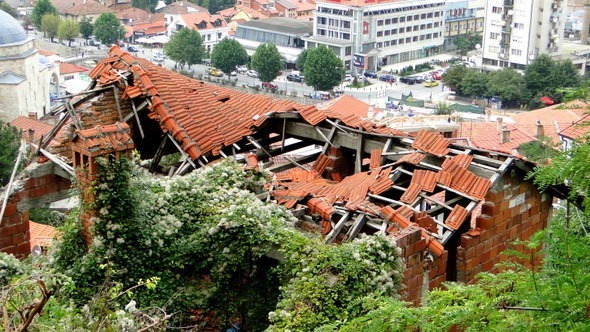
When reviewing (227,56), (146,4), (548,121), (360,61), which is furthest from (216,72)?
(548,121)

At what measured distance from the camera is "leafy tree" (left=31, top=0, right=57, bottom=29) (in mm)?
111688

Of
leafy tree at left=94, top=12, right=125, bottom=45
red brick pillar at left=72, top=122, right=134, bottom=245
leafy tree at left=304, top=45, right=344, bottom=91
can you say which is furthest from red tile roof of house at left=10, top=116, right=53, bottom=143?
leafy tree at left=94, top=12, right=125, bottom=45

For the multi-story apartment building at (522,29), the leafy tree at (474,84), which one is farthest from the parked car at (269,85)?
the multi-story apartment building at (522,29)

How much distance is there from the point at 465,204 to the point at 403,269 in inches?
99.4

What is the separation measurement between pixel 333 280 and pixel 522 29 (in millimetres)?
81874

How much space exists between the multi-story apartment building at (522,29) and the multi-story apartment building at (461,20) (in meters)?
18.6

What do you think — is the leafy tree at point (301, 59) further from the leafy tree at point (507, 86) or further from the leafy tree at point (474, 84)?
the leafy tree at point (507, 86)

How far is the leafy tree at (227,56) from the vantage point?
89562 millimetres

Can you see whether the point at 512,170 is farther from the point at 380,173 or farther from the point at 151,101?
the point at 151,101

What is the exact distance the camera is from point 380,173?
13234 mm

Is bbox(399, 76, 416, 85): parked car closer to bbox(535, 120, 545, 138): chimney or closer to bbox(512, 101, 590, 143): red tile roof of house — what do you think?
bbox(512, 101, 590, 143): red tile roof of house

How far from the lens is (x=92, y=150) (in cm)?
1061

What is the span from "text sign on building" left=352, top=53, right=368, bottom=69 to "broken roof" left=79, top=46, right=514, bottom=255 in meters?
79.1

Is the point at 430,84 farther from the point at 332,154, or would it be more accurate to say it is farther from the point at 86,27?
the point at 332,154
